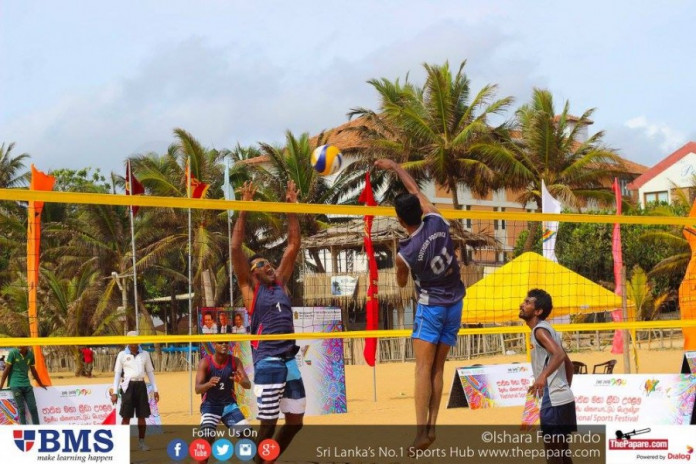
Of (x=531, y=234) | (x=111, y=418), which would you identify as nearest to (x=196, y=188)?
(x=111, y=418)

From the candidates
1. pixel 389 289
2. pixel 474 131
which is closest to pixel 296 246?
pixel 389 289

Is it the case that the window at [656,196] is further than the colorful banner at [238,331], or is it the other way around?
the window at [656,196]

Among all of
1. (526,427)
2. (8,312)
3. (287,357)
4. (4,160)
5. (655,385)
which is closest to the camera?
(287,357)

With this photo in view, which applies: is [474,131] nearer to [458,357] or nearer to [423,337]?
[458,357]

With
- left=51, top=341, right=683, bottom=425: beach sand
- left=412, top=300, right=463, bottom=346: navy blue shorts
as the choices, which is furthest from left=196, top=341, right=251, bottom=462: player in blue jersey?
left=51, top=341, right=683, bottom=425: beach sand

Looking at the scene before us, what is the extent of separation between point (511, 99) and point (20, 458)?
3568 cm

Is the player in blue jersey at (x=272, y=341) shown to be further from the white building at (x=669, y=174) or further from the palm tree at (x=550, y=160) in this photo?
the white building at (x=669, y=174)

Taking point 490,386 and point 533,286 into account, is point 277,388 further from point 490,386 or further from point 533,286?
point 533,286

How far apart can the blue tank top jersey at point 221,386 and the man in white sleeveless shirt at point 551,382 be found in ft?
10.3

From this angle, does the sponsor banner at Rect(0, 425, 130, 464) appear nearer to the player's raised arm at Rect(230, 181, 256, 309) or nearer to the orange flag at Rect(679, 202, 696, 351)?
the player's raised arm at Rect(230, 181, 256, 309)

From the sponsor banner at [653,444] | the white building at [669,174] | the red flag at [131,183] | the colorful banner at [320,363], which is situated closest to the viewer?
the sponsor banner at [653,444]

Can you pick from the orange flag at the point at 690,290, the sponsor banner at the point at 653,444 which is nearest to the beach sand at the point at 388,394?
the orange flag at the point at 690,290

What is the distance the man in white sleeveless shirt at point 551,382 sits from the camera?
23.5ft

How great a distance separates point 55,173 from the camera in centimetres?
4897
